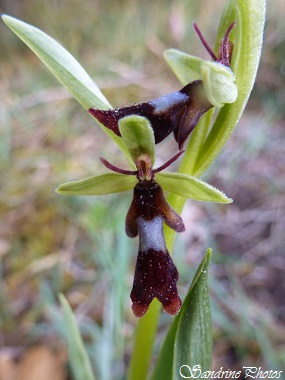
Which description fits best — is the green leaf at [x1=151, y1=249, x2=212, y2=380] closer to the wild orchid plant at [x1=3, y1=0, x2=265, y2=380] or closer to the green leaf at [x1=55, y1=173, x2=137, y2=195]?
the wild orchid plant at [x1=3, y1=0, x2=265, y2=380]

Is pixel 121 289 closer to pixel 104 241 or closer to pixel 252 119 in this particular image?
pixel 104 241

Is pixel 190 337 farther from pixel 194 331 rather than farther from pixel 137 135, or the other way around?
pixel 137 135

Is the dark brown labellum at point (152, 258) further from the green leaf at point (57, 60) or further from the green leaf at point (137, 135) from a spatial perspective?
the green leaf at point (57, 60)

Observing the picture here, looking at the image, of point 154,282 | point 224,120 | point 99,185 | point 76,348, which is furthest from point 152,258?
point 76,348

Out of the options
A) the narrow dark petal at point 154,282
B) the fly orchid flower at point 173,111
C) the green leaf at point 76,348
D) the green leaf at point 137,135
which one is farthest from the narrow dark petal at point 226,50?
the green leaf at point 76,348

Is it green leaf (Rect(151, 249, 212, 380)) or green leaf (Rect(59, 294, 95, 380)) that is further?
green leaf (Rect(59, 294, 95, 380))

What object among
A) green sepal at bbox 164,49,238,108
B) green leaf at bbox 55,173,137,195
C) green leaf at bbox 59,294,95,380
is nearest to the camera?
green sepal at bbox 164,49,238,108

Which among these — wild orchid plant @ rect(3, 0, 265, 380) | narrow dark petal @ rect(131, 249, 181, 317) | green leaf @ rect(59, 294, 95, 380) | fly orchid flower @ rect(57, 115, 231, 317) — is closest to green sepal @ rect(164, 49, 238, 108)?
wild orchid plant @ rect(3, 0, 265, 380)

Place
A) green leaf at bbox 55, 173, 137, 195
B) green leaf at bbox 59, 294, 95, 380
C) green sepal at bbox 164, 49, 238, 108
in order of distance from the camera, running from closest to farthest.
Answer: green sepal at bbox 164, 49, 238, 108, green leaf at bbox 55, 173, 137, 195, green leaf at bbox 59, 294, 95, 380
